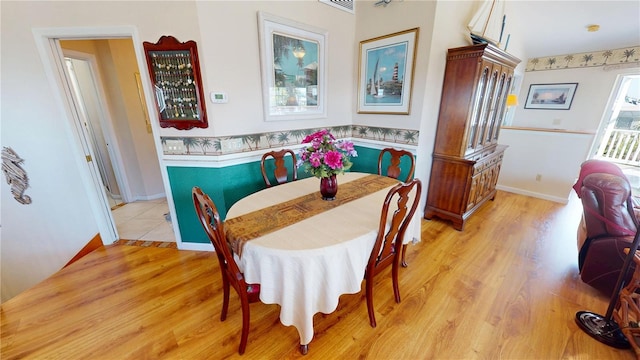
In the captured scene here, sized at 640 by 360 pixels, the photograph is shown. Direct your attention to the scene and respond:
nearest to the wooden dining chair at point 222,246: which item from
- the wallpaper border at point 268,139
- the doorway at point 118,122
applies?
the wallpaper border at point 268,139

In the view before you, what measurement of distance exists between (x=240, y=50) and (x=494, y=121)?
3.16 m

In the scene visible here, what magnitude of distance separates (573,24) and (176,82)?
16.7ft

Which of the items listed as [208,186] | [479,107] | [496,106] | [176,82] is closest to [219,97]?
[176,82]

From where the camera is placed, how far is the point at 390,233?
141 cm

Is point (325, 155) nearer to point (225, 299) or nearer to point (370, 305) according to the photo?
point (370, 305)

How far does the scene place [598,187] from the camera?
1647 millimetres

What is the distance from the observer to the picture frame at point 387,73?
2.48m

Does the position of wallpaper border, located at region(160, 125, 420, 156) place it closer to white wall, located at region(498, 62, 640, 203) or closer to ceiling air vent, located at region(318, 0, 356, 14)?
ceiling air vent, located at region(318, 0, 356, 14)

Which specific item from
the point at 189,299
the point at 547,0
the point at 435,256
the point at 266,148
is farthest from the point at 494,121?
the point at 189,299

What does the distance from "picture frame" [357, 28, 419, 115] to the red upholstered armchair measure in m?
1.60

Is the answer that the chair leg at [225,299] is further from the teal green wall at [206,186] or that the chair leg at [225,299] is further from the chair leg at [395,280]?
the chair leg at [395,280]

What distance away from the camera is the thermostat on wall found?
6.48ft

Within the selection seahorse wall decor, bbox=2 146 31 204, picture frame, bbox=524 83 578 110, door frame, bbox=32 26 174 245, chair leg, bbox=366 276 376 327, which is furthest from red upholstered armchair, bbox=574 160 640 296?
seahorse wall decor, bbox=2 146 31 204

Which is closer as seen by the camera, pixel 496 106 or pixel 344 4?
pixel 344 4
